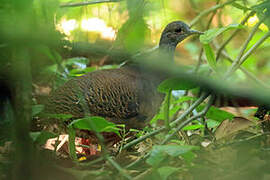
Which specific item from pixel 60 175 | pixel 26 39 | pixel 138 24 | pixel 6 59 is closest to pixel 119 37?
pixel 138 24

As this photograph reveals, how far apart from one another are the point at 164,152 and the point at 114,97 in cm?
121

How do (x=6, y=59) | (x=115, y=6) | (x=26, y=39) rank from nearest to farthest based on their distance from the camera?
(x=26, y=39) < (x=6, y=59) < (x=115, y=6)

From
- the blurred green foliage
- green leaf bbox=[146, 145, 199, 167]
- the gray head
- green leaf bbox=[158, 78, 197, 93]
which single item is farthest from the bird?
green leaf bbox=[146, 145, 199, 167]

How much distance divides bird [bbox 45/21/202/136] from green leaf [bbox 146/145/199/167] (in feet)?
3.20

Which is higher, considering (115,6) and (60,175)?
(115,6)

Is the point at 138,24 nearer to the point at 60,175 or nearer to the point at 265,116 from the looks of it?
the point at 60,175

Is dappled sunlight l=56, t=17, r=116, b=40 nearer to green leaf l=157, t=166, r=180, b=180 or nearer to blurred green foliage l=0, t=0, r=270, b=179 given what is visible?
blurred green foliage l=0, t=0, r=270, b=179

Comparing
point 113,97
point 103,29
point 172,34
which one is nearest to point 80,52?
point 113,97

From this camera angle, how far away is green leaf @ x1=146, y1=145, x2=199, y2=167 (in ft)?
5.65

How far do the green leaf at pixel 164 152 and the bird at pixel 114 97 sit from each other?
0.98 m

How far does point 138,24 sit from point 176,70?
53 centimetres

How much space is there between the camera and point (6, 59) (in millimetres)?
1609

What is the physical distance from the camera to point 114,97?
2.94 metres

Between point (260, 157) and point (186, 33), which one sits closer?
point (260, 157)
